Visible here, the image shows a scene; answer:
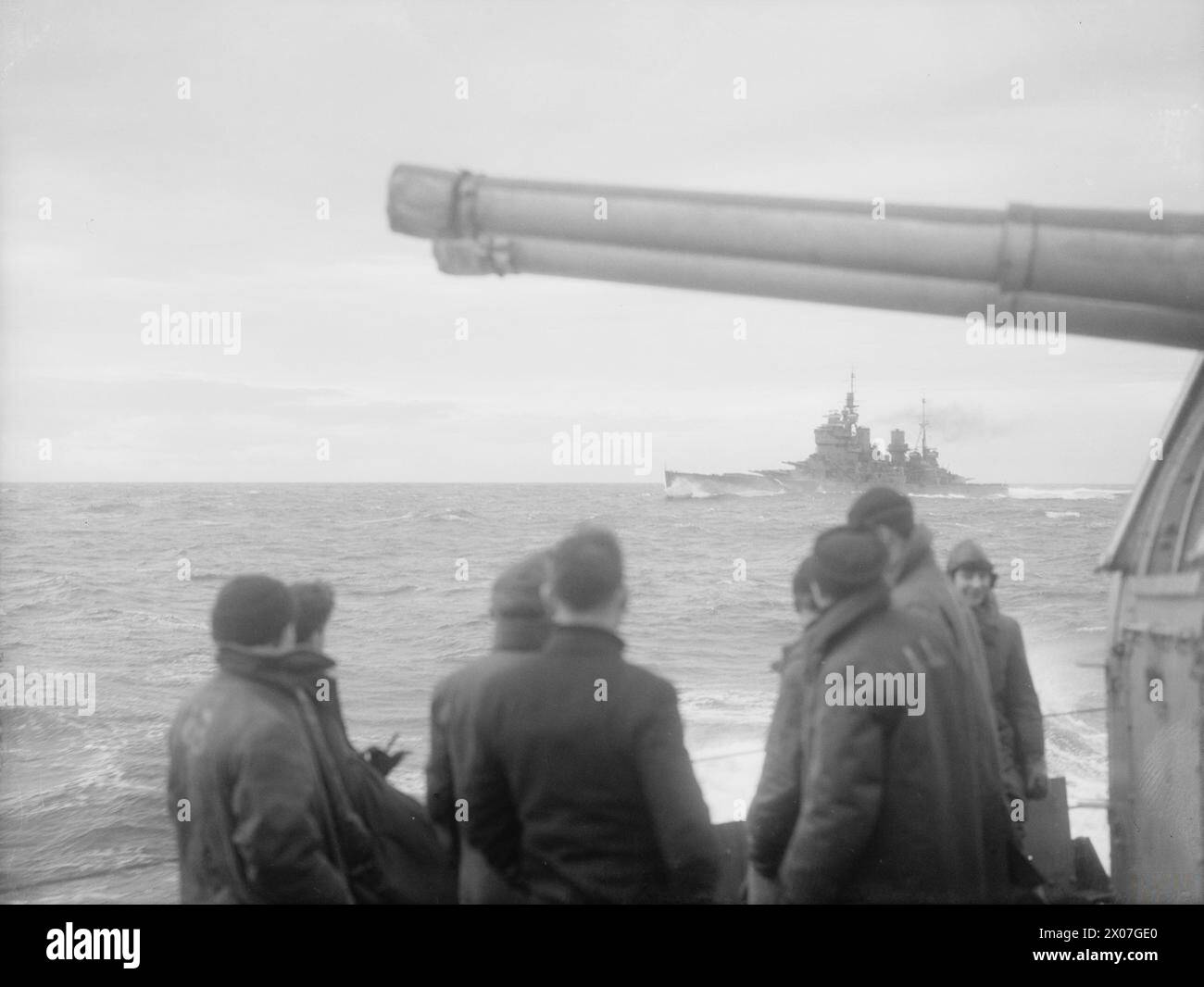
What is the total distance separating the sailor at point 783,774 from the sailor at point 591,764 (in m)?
0.24

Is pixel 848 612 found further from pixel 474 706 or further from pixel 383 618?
pixel 383 618

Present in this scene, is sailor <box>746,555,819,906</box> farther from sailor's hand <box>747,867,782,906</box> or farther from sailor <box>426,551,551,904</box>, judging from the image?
sailor <box>426,551,551,904</box>

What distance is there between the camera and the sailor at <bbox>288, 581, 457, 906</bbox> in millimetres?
2840

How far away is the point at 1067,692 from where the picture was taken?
15430mm

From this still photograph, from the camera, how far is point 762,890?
2945 mm

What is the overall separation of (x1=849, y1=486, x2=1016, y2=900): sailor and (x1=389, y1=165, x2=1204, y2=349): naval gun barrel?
575 millimetres

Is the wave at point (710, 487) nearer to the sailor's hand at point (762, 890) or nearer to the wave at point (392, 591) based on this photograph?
the wave at point (392, 591)

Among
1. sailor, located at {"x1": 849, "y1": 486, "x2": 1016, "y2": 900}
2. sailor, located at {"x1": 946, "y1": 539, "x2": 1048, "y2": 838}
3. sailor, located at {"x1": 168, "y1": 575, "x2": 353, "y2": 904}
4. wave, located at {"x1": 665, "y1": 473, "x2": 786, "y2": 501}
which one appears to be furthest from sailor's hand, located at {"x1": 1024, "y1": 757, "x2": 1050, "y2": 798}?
wave, located at {"x1": 665, "y1": 473, "x2": 786, "y2": 501}

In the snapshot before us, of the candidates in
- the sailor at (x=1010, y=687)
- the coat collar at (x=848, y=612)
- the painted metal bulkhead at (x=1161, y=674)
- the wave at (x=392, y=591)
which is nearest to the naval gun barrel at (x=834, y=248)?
the painted metal bulkhead at (x=1161, y=674)

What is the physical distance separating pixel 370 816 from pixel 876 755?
133cm

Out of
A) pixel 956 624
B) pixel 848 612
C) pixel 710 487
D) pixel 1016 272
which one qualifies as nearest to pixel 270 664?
pixel 848 612

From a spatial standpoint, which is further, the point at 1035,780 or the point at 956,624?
the point at 1035,780

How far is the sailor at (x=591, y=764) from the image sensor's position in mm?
2477

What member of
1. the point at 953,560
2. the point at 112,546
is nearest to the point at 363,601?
the point at 112,546
